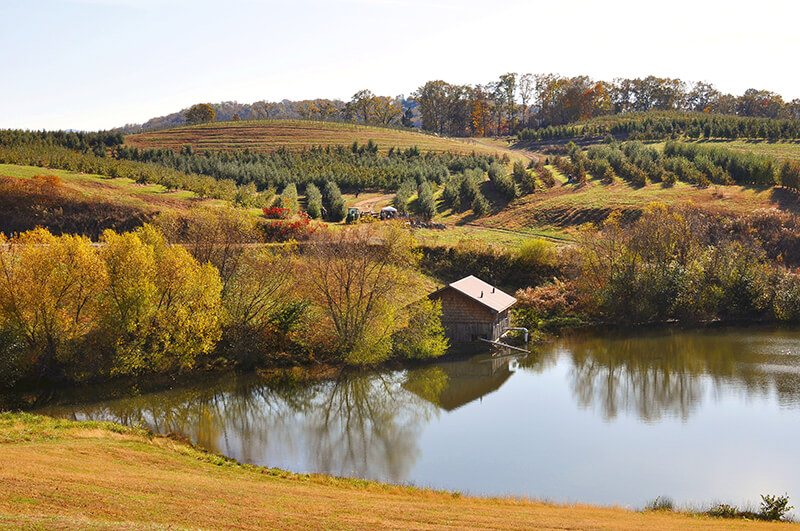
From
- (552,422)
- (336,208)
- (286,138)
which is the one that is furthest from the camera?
(286,138)

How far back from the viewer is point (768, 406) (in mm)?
26500

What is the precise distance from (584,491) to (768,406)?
12248 mm

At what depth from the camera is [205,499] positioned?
1530cm

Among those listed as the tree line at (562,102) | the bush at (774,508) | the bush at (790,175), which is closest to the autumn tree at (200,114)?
the tree line at (562,102)

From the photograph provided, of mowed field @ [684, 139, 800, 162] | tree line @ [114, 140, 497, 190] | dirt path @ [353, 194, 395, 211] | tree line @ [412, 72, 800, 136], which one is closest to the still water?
dirt path @ [353, 194, 395, 211]

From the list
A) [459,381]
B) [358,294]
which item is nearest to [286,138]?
[358,294]

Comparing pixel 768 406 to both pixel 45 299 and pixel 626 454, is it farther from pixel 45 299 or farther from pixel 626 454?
pixel 45 299

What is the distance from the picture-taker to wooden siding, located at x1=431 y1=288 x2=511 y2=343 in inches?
1398

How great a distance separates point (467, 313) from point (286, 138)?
2722 inches

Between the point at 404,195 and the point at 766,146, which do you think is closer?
the point at 404,195

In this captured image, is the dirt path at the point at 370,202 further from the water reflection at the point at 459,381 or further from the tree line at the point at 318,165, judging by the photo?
the water reflection at the point at 459,381

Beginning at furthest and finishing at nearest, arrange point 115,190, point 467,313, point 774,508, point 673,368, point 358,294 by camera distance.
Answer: point 115,190, point 467,313, point 358,294, point 673,368, point 774,508

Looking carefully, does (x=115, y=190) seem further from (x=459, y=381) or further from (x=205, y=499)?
(x=205, y=499)

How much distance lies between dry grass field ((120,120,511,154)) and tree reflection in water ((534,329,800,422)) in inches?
2454
